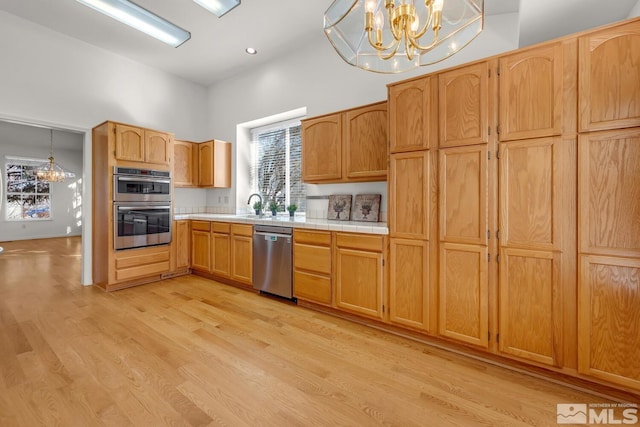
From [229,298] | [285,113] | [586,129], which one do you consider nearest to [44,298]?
[229,298]

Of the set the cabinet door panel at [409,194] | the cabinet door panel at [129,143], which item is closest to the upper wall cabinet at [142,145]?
the cabinet door panel at [129,143]

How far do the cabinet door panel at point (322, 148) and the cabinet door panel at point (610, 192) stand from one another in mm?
2036

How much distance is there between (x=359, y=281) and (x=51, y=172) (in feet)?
29.7

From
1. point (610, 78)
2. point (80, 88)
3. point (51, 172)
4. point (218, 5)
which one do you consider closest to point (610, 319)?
point (610, 78)

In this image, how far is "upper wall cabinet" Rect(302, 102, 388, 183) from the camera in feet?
9.47

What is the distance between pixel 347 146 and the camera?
3.09 m

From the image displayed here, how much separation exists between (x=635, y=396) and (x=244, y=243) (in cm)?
355

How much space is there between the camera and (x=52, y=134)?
697 cm

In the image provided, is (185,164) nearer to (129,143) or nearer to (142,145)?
(142,145)

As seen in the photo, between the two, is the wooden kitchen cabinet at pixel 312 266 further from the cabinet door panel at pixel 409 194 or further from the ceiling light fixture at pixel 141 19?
the ceiling light fixture at pixel 141 19

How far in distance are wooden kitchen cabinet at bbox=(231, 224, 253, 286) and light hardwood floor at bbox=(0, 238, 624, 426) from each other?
2.28 ft

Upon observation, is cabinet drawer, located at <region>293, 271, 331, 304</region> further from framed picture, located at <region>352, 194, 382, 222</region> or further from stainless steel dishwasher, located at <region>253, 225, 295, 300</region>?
framed picture, located at <region>352, 194, 382, 222</region>

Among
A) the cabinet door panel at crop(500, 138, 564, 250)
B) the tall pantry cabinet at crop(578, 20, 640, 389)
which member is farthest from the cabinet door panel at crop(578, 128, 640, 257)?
the cabinet door panel at crop(500, 138, 564, 250)

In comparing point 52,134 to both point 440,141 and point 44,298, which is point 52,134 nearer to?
point 44,298
